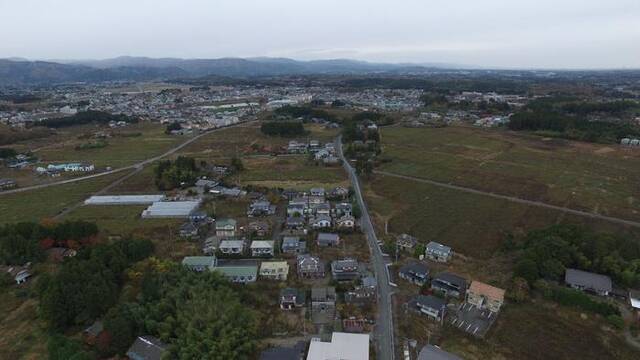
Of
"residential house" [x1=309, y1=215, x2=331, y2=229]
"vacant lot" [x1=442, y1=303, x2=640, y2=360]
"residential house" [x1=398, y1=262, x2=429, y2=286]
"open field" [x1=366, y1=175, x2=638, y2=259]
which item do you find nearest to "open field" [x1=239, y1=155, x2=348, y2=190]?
"open field" [x1=366, y1=175, x2=638, y2=259]

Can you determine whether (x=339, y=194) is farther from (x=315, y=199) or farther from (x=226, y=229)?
(x=226, y=229)

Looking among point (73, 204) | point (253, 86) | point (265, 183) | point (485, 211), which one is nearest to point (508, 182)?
point (485, 211)

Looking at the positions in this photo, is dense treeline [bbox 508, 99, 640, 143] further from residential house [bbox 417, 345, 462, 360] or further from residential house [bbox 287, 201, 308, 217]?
residential house [bbox 417, 345, 462, 360]

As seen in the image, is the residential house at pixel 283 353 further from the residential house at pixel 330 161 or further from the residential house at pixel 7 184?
the residential house at pixel 7 184

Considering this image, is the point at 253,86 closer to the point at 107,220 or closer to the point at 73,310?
the point at 107,220

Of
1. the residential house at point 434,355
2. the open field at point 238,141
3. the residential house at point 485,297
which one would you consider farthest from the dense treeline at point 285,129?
the residential house at point 434,355

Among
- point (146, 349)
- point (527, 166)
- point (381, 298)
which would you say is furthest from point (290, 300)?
point (527, 166)
